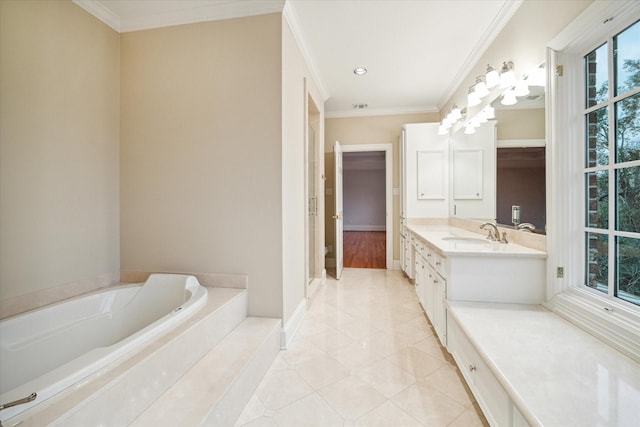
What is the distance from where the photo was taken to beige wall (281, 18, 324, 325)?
203 centimetres

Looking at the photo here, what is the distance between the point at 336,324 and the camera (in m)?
2.41

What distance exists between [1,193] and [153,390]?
1.43 metres

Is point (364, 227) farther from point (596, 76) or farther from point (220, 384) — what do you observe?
point (220, 384)

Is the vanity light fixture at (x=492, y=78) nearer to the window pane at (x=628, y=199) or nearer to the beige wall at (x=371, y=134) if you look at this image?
the window pane at (x=628, y=199)

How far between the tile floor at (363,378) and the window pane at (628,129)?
1398 mm

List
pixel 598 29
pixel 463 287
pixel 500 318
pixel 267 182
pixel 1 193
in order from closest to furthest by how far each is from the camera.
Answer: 1. pixel 598 29
2. pixel 500 318
3. pixel 1 193
4. pixel 463 287
5. pixel 267 182

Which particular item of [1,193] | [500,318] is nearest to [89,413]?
[1,193]

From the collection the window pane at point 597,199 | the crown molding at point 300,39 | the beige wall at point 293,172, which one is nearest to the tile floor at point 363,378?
the beige wall at point 293,172

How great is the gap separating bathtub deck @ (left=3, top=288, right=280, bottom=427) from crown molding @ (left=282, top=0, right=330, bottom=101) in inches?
82.9

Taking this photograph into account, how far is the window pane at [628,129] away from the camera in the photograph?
1.13m

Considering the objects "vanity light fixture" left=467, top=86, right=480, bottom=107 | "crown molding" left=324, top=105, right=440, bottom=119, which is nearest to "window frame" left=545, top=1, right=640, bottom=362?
"vanity light fixture" left=467, top=86, right=480, bottom=107

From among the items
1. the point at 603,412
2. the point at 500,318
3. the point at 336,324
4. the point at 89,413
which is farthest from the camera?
the point at 336,324

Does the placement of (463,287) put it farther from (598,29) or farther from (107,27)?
(107,27)

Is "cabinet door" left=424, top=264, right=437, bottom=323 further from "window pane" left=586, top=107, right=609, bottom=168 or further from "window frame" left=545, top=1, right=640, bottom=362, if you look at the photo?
"window pane" left=586, top=107, right=609, bottom=168
